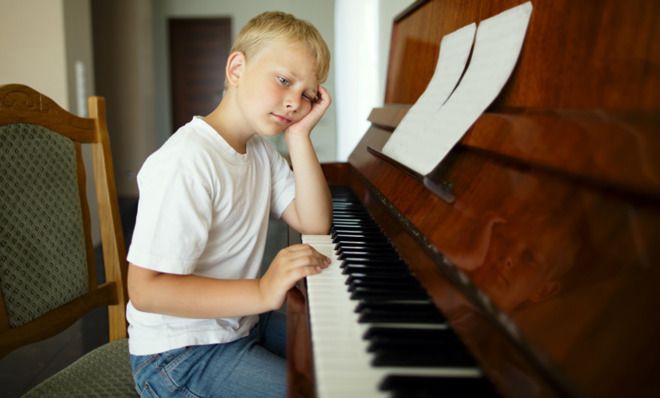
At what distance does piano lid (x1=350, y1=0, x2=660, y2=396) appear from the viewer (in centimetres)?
40

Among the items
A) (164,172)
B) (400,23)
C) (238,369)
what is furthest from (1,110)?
(400,23)

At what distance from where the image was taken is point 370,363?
547 mm

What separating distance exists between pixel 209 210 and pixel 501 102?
55cm

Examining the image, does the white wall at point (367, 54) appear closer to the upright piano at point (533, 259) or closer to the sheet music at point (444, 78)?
the sheet music at point (444, 78)

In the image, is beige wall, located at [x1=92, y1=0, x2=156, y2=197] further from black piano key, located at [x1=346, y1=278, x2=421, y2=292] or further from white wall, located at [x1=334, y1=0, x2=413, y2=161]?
black piano key, located at [x1=346, y1=278, x2=421, y2=292]

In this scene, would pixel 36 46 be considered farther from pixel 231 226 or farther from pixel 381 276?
pixel 381 276

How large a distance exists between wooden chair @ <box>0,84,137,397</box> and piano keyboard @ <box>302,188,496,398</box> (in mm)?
555

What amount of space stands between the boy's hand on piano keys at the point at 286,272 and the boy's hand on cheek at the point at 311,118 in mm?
458

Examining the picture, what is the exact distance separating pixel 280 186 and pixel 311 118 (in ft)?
0.67

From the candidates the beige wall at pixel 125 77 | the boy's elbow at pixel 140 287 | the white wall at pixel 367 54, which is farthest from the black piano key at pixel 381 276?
the beige wall at pixel 125 77

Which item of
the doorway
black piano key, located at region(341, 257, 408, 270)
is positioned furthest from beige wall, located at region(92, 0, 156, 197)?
black piano key, located at region(341, 257, 408, 270)

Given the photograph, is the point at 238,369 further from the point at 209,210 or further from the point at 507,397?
the point at 507,397

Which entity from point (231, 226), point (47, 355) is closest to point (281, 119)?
point (231, 226)

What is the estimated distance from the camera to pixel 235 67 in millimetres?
1167
